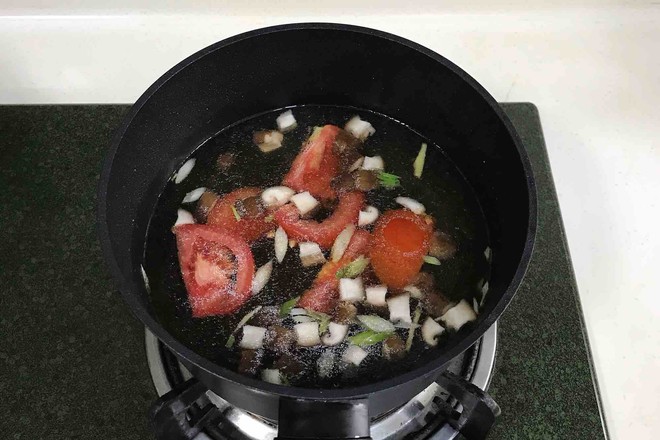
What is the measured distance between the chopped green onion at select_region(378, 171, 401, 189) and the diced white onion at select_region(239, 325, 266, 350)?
31cm

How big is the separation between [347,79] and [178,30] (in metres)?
0.45

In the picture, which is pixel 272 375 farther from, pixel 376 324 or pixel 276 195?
pixel 276 195

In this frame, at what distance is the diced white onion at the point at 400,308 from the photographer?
0.89m

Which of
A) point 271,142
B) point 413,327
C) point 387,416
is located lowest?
point 387,416

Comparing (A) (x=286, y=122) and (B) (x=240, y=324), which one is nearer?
(B) (x=240, y=324)

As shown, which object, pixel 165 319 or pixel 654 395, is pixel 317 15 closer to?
pixel 165 319

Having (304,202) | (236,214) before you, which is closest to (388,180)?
(304,202)

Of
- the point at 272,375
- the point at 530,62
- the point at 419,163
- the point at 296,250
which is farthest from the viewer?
the point at 530,62

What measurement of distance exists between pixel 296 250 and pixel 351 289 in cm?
10

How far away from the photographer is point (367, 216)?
Answer: 0.97 meters

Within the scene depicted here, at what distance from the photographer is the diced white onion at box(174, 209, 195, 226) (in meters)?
0.97

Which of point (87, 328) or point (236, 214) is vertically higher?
point (236, 214)

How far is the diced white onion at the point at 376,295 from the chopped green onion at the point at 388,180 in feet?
0.61

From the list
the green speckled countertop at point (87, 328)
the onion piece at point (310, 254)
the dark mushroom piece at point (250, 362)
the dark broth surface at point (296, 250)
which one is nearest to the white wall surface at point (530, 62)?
the green speckled countertop at point (87, 328)
